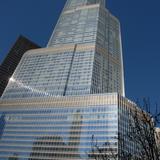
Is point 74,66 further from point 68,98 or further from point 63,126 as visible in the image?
point 63,126

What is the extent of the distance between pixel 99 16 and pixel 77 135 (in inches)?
4695

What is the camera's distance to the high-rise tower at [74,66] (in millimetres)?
141625

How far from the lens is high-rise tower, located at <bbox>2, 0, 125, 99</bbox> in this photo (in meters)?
142

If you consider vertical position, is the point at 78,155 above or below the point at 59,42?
below

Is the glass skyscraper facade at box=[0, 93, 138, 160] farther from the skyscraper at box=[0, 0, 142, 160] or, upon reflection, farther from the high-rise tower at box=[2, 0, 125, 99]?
the high-rise tower at box=[2, 0, 125, 99]

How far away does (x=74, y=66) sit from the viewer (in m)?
151

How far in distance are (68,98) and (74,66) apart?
31734 mm

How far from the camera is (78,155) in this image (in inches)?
3959

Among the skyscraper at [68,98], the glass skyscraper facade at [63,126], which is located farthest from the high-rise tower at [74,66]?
the glass skyscraper facade at [63,126]

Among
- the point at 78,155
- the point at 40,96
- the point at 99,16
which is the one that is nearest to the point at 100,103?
the point at 78,155

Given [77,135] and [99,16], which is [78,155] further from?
[99,16]

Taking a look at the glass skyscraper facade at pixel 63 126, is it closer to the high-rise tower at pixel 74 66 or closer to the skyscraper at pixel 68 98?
the skyscraper at pixel 68 98

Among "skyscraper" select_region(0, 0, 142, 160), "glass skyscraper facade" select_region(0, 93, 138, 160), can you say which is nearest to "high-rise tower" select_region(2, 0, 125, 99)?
"skyscraper" select_region(0, 0, 142, 160)

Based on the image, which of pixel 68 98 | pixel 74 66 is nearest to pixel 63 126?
pixel 68 98
